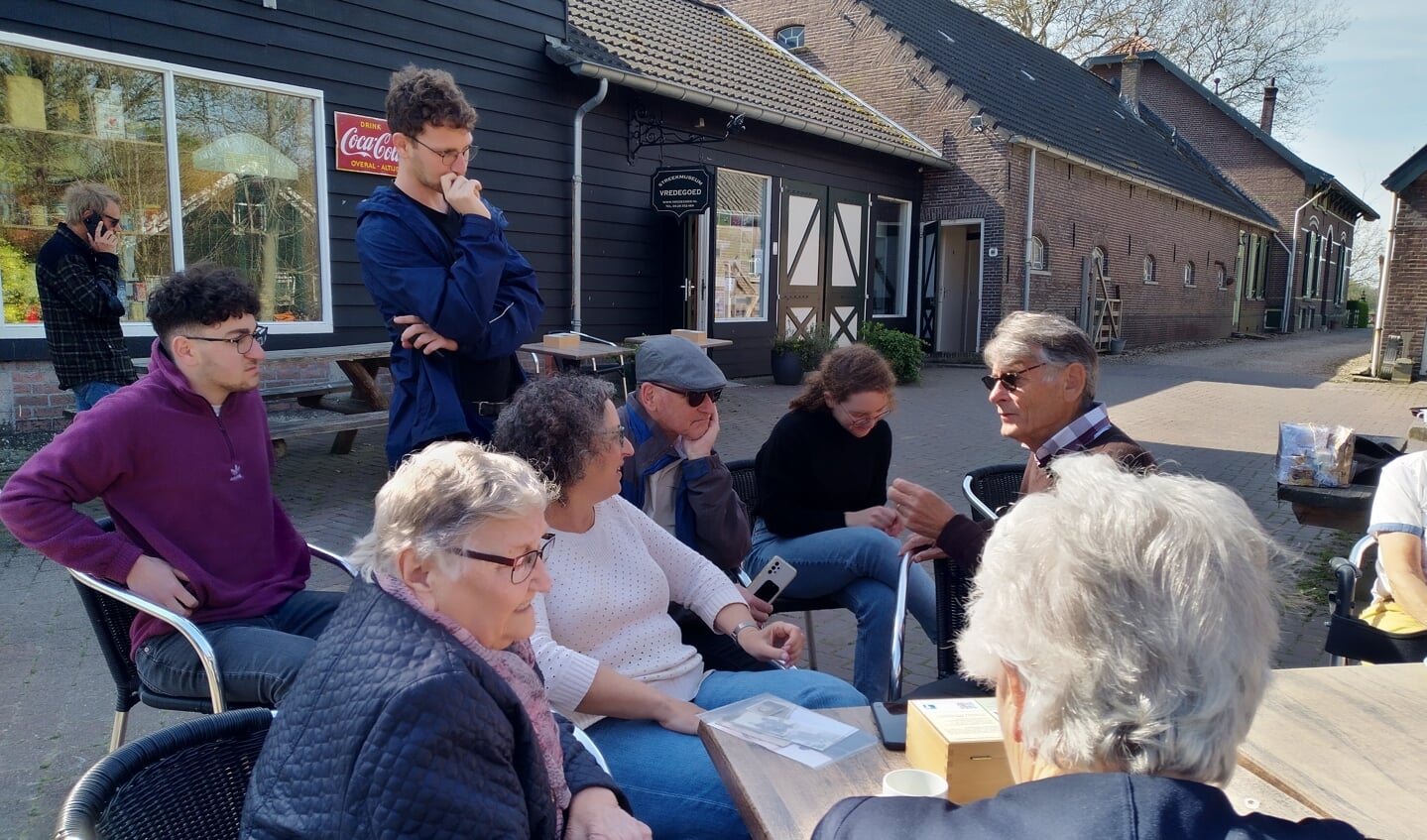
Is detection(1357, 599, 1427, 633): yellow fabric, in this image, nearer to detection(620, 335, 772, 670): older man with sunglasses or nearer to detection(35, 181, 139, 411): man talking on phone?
detection(620, 335, 772, 670): older man with sunglasses

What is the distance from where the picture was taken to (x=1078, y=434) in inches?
99.0

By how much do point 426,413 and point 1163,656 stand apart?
6.66 feet

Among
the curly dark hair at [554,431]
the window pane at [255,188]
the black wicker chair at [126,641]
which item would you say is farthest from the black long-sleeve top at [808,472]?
the window pane at [255,188]

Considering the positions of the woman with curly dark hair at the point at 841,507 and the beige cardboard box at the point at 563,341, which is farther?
the beige cardboard box at the point at 563,341

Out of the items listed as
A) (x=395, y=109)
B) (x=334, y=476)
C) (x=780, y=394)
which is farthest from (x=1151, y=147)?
(x=395, y=109)

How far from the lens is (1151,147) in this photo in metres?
24.3

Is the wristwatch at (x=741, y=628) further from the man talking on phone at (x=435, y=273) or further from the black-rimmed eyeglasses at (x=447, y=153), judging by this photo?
the black-rimmed eyeglasses at (x=447, y=153)

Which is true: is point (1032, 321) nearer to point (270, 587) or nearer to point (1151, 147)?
point (270, 587)

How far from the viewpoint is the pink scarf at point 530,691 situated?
1.33 m

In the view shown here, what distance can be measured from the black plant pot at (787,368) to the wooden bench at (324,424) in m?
6.37

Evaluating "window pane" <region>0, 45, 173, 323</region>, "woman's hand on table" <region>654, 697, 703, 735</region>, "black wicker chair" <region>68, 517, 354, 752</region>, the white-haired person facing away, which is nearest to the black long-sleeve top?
"woman's hand on table" <region>654, 697, 703, 735</region>

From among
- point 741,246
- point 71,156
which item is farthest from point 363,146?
point 741,246

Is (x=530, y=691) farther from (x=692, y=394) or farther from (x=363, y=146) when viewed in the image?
(x=363, y=146)

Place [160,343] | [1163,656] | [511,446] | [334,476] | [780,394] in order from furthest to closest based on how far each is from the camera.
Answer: [780,394] < [334,476] < [160,343] < [511,446] < [1163,656]
